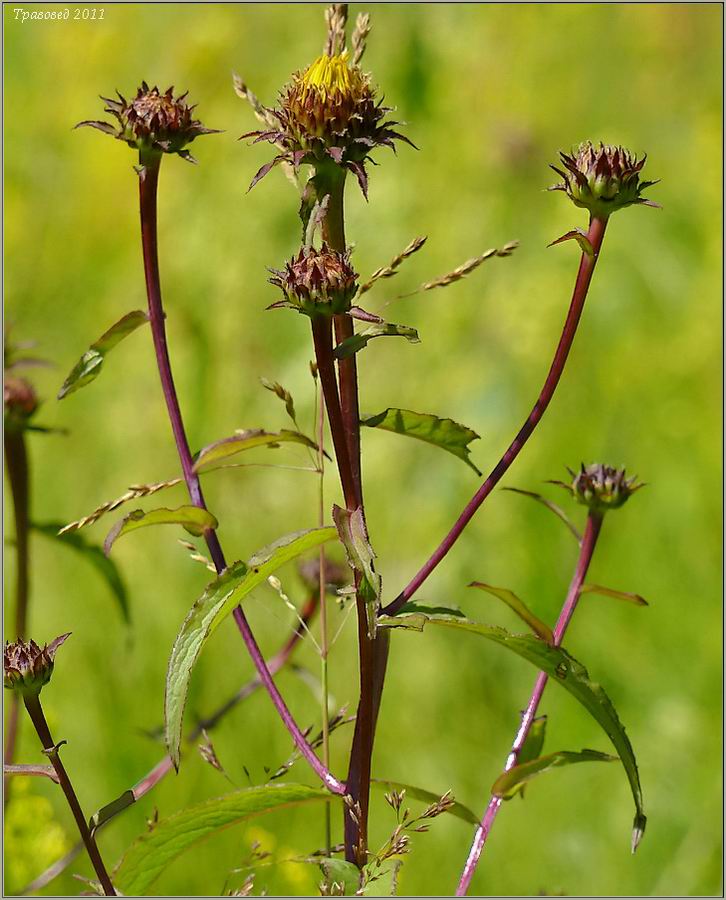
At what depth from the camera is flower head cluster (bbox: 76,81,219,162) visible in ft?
3.58

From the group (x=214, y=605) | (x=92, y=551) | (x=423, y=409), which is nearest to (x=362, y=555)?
(x=214, y=605)

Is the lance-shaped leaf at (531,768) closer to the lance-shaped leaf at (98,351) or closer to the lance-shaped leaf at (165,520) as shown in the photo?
the lance-shaped leaf at (165,520)

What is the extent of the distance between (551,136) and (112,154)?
2.01 meters

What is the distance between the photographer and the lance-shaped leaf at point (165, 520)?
1.04m

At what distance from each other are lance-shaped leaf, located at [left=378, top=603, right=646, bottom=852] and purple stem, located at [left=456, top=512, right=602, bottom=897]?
0.08 meters

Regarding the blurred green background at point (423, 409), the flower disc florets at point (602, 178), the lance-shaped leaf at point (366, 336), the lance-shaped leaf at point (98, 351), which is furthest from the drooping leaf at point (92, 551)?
the flower disc florets at point (602, 178)

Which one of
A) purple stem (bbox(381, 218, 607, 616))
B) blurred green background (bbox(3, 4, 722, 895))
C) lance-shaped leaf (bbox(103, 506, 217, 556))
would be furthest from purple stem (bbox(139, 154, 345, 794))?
blurred green background (bbox(3, 4, 722, 895))

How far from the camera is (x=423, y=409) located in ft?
11.9

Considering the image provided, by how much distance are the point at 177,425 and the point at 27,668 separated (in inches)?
11.0

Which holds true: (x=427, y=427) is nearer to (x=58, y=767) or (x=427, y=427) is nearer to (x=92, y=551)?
(x=58, y=767)

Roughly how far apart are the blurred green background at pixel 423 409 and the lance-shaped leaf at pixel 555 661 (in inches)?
34.7

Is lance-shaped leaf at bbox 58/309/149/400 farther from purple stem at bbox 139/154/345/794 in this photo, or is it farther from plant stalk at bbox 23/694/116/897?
plant stalk at bbox 23/694/116/897

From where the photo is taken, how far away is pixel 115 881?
1061 millimetres

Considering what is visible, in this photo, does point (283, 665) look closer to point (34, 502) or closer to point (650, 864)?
point (650, 864)
